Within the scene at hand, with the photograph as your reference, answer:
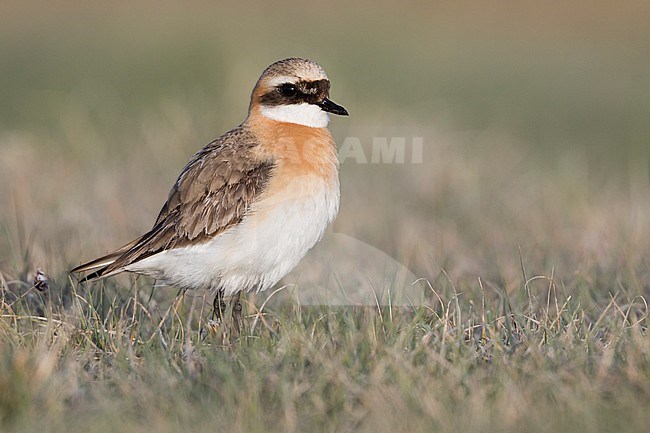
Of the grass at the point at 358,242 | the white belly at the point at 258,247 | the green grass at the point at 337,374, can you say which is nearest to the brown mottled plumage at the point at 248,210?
the white belly at the point at 258,247

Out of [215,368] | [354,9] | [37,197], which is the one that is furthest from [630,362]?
[354,9]

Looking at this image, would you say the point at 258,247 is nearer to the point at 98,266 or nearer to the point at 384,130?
the point at 98,266

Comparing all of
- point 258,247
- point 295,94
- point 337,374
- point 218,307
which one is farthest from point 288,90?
point 337,374

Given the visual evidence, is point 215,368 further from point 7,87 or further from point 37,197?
point 7,87

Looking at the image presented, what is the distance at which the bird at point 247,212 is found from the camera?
5789mm

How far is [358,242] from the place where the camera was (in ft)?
26.5

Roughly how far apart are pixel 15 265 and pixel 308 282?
6.07 feet

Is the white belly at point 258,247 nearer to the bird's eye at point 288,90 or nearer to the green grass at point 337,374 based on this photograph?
the green grass at point 337,374

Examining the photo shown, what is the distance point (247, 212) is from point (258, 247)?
0.22m

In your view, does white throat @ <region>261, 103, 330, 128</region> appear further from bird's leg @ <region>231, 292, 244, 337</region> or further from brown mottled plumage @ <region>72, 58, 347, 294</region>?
bird's leg @ <region>231, 292, 244, 337</region>

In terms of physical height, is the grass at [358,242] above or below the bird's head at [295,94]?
below

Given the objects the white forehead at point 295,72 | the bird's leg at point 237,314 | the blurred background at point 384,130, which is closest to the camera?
the bird's leg at point 237,314

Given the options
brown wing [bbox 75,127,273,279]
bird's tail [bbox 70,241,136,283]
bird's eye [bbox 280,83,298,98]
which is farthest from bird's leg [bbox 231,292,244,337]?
bird's eye [bbox 280,83,298,98]

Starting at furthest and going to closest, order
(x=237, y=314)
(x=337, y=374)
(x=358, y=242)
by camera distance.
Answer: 1. (x=358, y=242)
2. (x=237, y=314)
3. (x=337, y=374)
